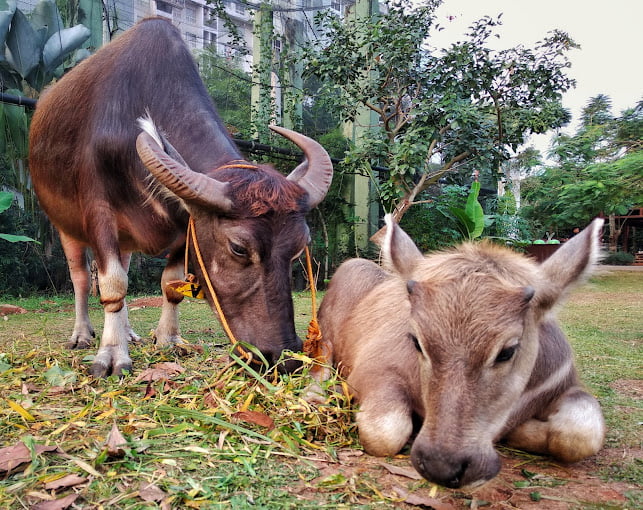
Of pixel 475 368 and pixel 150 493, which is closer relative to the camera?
pixel 150 493

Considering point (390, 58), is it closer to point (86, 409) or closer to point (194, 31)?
point (194, 31)

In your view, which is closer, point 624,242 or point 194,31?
point 194,31

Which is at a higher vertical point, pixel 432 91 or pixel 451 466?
pixel 432 91

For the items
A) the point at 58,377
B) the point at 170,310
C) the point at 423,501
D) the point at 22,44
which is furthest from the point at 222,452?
the point at 22,44

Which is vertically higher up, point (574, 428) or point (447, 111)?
point (447, 111)

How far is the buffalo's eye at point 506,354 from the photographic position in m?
1.86

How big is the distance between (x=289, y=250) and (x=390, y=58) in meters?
7.09

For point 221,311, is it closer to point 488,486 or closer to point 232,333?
point 232,333

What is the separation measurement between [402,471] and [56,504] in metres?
1.21

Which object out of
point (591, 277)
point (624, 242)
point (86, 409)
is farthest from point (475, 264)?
point (624, 242)

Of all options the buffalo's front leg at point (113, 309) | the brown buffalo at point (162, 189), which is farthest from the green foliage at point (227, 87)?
the buffalo's front leg at point (113, 309)

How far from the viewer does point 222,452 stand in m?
2.06

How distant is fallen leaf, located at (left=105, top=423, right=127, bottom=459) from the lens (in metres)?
1.96

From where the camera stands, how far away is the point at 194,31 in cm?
1295
